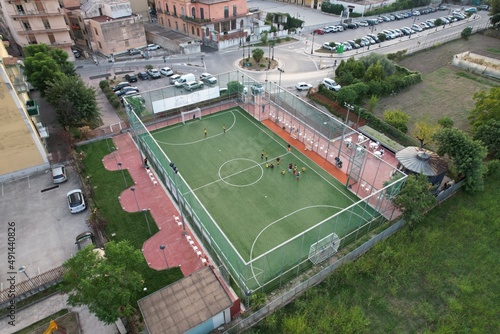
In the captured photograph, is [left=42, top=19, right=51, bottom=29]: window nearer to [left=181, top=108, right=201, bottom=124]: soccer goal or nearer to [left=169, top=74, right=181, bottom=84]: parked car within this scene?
[left=169, top=74, right=181, bottom=84]: parked car

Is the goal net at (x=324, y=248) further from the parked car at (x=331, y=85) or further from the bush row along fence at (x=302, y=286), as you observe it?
the parked car at (x=331, y=85)

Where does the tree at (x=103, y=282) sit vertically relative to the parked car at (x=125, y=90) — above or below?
above

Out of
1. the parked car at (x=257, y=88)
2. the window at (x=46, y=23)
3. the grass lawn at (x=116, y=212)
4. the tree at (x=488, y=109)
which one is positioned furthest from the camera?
the window at (x=46, y=23)

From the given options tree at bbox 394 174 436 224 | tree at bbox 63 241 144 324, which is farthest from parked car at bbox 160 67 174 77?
tree at bbox 394 174 436 224

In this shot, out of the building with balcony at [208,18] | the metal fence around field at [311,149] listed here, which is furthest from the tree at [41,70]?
the building with balcony at [208,18]

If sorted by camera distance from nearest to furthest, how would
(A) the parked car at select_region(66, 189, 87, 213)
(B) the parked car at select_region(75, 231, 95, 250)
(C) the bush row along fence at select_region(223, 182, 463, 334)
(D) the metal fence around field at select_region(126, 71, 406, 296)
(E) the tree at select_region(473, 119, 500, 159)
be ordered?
(C) the bush row along fence at select_region(223, 182, 463, 334)
(D) the metal fence around field at select_region(126, 71, 406, 296)
(B) the parked car at select_region(75, 231, 95, 250)
(A) the parked car at select_region(66, 189, 87, 213)
(E) the tree at select_region(473, 119, 500, 159)

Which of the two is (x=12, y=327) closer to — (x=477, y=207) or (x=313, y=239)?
(x=313, y=239)
